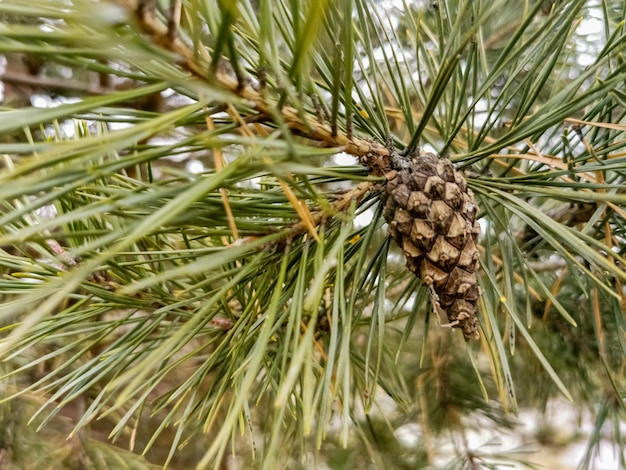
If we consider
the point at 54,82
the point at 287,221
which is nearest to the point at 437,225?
the point at 287,221

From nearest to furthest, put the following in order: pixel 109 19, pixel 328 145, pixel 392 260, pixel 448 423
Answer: pixel 109 19 < pixel 328 145 < pixel 448 423 < pixel 392 260

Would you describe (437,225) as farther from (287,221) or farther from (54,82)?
(54,82)

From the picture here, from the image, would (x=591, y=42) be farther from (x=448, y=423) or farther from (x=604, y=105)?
(x=448, y=423)

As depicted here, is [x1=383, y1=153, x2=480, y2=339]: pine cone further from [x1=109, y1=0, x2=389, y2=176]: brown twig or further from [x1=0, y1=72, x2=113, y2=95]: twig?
[x1=0, y1=72, x2=113, y2=95]: twig

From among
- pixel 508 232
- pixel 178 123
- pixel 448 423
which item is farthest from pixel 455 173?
pixel 448 423

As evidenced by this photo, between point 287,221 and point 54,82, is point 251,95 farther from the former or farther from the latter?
point 54,82

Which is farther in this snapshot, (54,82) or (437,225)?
(54,82)

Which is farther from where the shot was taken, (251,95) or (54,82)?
(54,82)
